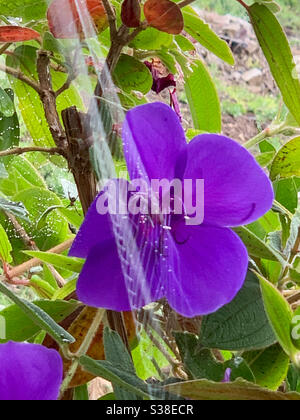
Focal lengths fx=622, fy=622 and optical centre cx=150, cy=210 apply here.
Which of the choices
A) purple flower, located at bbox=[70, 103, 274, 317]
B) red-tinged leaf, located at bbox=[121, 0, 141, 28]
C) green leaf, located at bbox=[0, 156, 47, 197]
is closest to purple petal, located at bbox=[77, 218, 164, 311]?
purple flower, located at bbox=[70, 103, 274, 317]

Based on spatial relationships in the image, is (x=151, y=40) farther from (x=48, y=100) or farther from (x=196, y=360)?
(x=196, y=360)

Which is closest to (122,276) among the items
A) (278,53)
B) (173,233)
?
(173,233)

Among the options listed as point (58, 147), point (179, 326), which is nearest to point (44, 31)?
point (58, 147)

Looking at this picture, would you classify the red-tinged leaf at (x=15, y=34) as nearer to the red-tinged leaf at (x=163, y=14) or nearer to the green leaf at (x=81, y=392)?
the red-tinged leaf at (x=163, y=14)

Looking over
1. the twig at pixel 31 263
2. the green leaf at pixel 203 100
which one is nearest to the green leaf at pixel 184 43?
the green leaf at pixel 203 100
